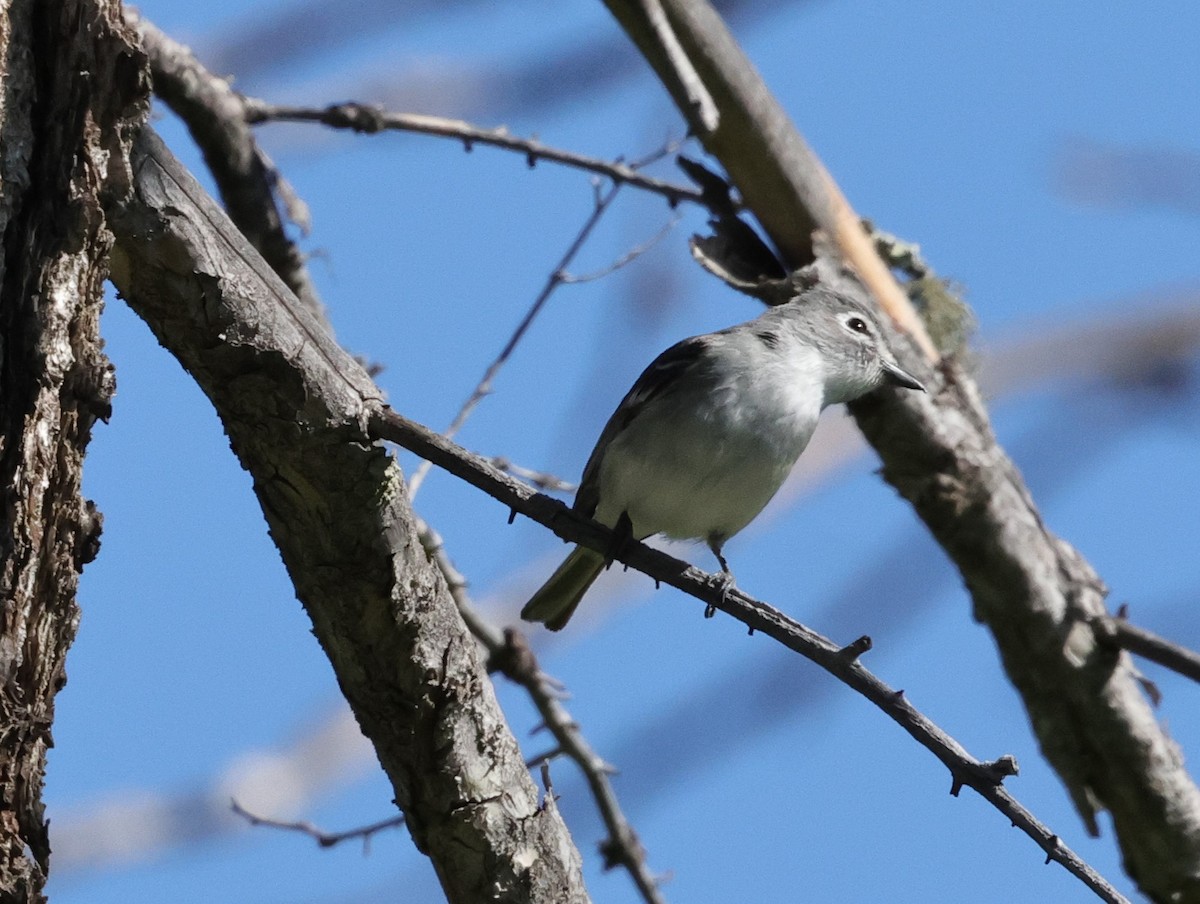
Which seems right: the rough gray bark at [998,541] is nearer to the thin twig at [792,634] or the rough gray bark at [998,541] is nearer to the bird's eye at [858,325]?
the bird's eye at [858,325]

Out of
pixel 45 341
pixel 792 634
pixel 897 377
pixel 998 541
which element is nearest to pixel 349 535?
pixel 45 341

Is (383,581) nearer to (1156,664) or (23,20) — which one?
(23,20)

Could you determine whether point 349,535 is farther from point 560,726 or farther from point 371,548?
point 560,726

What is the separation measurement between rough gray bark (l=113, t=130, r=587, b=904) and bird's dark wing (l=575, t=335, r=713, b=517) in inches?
73.1

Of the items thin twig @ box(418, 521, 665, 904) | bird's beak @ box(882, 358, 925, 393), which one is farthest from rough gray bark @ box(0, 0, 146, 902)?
bird's beak @ box(882, 358, 925, 393)

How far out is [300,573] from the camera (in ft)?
9.68

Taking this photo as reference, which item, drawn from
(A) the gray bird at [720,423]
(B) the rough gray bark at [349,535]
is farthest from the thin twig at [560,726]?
(B) the rough gray bark at [349,535]

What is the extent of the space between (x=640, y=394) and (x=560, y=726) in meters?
1.20

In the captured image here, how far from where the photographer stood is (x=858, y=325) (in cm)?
512

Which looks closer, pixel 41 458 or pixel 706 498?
pixel 41 458

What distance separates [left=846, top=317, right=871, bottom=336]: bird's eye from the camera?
5.11 metres

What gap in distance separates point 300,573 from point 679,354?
2309mm

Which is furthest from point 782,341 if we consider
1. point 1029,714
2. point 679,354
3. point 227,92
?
point 227,92

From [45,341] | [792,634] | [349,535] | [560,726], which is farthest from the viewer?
[560,726]
